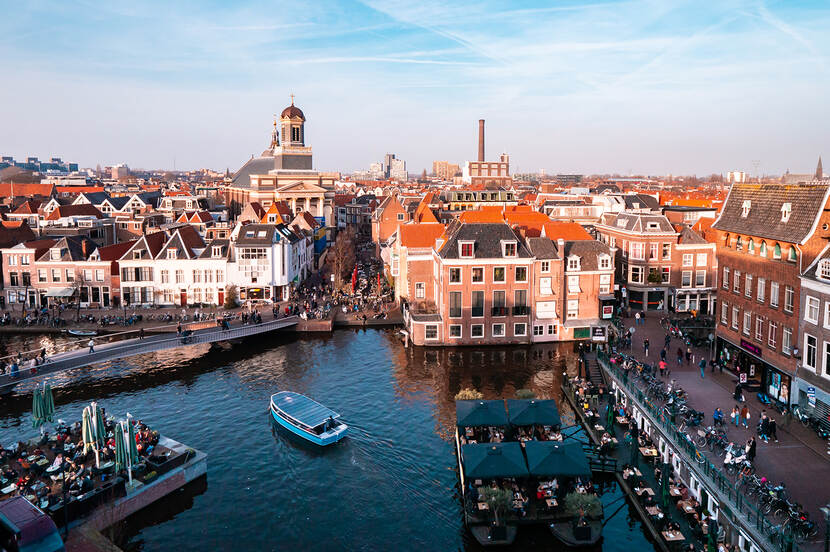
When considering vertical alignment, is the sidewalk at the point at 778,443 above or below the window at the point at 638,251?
below

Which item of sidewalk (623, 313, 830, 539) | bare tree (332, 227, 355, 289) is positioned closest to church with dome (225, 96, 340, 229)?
bare tree (332, 227, 355, 289)

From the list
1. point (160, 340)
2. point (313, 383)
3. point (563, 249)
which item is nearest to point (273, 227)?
point (160, 340)

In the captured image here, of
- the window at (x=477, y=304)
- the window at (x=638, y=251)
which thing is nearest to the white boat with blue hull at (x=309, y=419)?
the window at (x=477, y=304)

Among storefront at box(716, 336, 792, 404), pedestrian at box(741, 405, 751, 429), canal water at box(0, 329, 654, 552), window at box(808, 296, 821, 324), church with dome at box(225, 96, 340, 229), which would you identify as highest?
church with dome at box(225, 96, 340, 229)

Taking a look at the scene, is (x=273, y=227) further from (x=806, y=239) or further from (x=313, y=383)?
(x=806, y=239)

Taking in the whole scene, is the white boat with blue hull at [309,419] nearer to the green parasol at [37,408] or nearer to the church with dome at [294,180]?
the green parasol at [37,408]

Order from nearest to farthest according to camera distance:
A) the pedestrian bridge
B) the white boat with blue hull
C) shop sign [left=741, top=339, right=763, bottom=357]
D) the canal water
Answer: the canal water, the white boat with blue hull, shop sign [left=741, top=339, right=763, bottom=357], the pedestrian bridge

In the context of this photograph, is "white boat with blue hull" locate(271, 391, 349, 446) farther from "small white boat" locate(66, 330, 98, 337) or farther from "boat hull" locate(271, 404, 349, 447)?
"small white boat" locate(66, 330, 98, 337)
